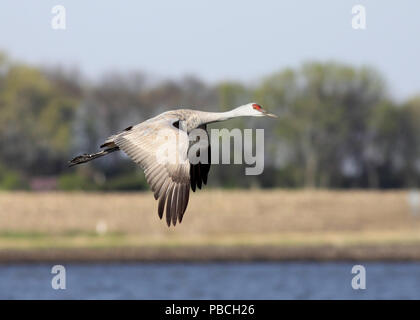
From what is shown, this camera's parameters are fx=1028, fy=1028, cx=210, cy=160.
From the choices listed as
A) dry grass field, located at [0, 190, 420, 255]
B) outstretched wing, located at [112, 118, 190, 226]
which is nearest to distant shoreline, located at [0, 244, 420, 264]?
dry grass field, located at [0, 190, 420, 255]

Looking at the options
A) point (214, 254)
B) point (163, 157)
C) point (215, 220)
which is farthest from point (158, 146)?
point (215, 220)

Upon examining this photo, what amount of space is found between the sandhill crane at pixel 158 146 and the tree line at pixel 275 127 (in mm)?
53234

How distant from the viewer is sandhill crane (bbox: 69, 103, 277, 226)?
13.5 m

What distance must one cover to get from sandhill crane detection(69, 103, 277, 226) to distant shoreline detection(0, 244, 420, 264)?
136ft

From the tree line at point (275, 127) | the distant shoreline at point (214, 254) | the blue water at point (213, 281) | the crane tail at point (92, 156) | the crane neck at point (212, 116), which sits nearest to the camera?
the crane neck at point (212, 116)

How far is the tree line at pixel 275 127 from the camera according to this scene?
70875mm

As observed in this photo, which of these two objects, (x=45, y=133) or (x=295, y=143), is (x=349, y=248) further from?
(x=45, y=133)

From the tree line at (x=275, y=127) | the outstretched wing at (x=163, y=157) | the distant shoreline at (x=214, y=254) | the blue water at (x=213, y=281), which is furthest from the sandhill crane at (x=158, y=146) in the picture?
the tree line at (x=275, y=127)

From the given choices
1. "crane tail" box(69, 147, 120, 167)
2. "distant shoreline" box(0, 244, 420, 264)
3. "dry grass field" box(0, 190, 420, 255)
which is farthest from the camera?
"dry grass field" box(0, 190, 420, 255)

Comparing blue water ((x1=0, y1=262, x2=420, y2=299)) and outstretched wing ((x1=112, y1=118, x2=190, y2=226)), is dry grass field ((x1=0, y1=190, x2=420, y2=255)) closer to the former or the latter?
blue water ((x1=0, y1=262, x2=420, y2=299))

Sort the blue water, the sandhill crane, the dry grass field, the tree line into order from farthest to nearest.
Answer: the tree line
the dry grass field
the blue water
the sandhill crane

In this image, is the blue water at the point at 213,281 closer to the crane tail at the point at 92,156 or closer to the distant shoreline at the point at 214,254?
the distant shoreline at the point at 214,254

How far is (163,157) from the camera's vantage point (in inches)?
547

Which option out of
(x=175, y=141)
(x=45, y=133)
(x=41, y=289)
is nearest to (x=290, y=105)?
(x=45, y=133)
